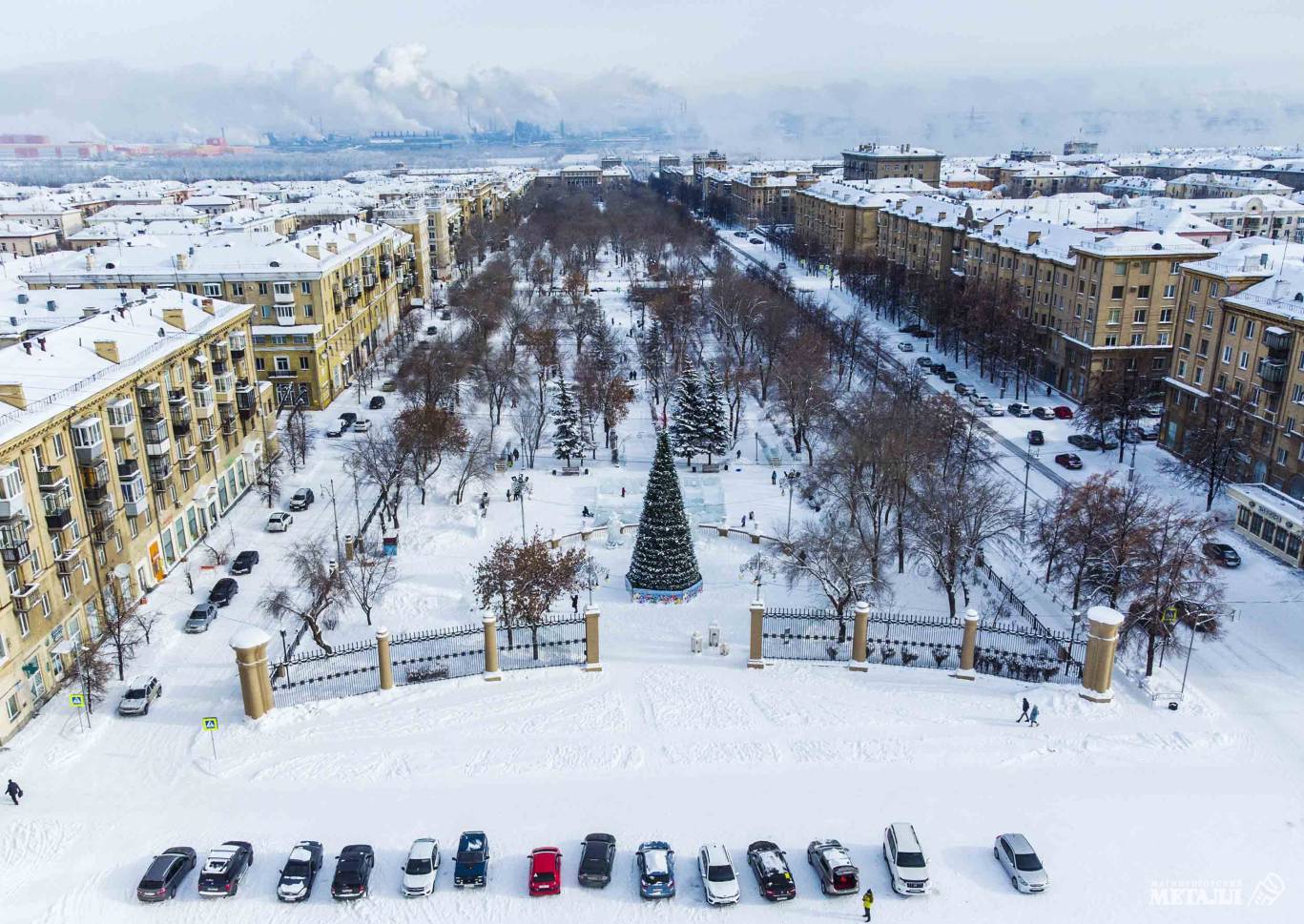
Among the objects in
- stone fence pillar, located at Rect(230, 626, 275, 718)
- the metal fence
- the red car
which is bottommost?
the metal fence

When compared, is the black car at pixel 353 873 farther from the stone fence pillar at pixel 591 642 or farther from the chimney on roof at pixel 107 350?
the chimney on roof at pixel 107 350

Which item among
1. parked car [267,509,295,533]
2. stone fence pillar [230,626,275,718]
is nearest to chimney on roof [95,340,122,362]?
parked car [267,509,295,533]

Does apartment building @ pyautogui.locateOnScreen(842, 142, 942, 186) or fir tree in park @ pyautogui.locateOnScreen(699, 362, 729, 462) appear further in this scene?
apartment building @ pyautogui.locateOnScreen(842, 142, 942, 186)

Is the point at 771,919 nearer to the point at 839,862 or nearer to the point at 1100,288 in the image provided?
the point at 839,862

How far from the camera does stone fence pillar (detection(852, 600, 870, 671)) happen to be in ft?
101

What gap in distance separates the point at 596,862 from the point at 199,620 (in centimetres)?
2049

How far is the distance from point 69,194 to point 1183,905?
18376 centimetres

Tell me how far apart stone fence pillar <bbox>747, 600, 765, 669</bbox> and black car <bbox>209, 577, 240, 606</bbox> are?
2064 cm

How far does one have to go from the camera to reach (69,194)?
520 feet

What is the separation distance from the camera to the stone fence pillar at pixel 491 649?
99.6 ft

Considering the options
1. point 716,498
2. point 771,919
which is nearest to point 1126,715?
point 771,919

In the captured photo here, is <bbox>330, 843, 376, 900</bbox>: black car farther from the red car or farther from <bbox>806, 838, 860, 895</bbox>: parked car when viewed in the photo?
<bbox>806, 838, 860, 895</bbox>: parked car

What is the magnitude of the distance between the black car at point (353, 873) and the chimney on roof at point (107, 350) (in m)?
24.8

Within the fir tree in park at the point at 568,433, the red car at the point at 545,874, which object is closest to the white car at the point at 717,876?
the red car at the point at 545,874
